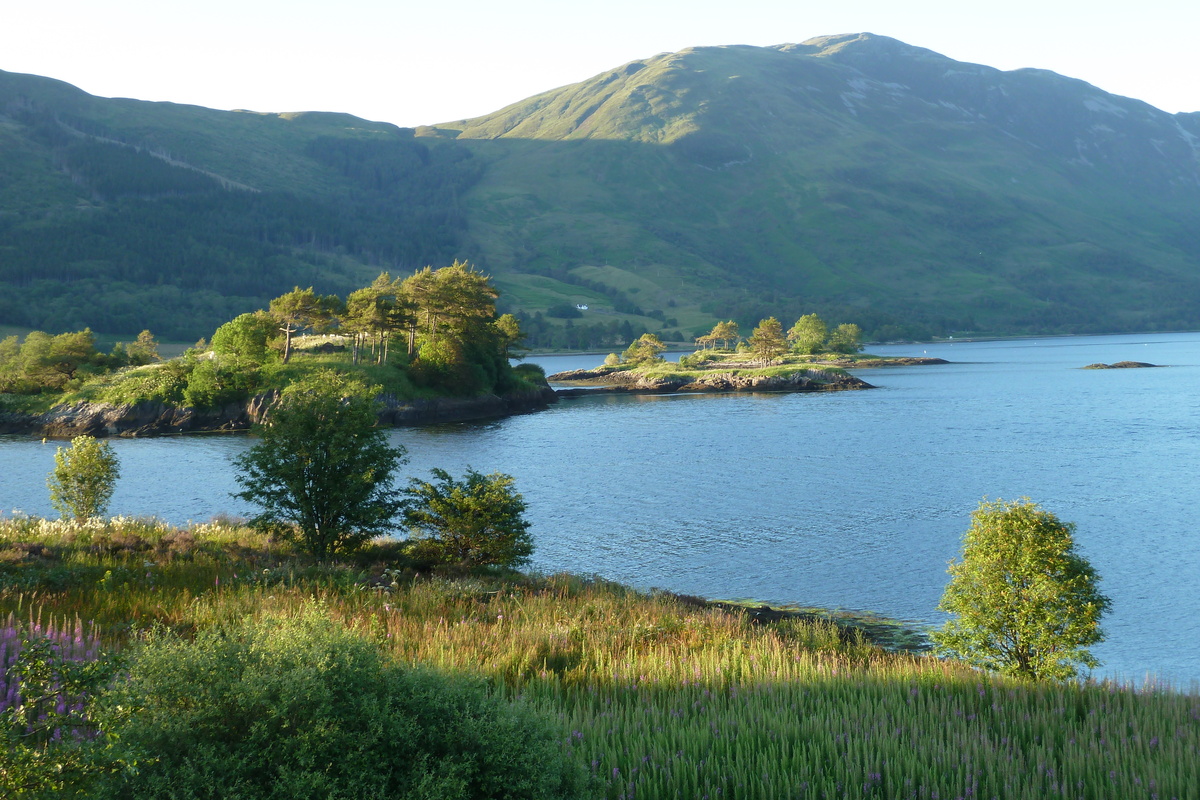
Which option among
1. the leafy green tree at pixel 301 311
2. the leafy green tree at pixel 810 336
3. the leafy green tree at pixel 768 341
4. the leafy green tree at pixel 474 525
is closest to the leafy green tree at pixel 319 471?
the leafy green tree at pixel 474 525

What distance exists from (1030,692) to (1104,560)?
24.9 m

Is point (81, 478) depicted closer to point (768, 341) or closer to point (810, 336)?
point (768, 341)

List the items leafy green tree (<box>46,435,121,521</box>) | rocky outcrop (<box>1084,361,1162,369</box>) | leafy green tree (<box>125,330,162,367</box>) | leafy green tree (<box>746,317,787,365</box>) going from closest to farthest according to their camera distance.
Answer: leafy green tree (<box>46,435,121,521</box>) → leafy green tree (<box>125,330,162,367</box>) → leafy green tree (<box>746,317,787,365</box>) → rocky outcrop (<box>1084,361,1162,369</box>)

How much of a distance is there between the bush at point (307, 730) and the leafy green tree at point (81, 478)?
2861cm

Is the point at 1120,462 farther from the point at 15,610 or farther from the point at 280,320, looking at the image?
the point at 280,320

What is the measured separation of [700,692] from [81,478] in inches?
1091

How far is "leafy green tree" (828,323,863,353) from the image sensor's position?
178 m

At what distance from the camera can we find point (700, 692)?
874 cm

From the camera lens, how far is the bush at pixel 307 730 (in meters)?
4.15

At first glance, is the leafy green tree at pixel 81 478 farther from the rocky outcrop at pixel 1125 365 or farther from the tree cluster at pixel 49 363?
the rocky outcrop at pixel 1125 365

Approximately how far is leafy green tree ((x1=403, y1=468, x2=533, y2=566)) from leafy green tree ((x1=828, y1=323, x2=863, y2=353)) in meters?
162

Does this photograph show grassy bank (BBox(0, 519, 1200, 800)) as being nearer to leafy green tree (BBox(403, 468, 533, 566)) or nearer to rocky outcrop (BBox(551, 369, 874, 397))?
leafy green tree (BBox(403, 468, 533, 566))

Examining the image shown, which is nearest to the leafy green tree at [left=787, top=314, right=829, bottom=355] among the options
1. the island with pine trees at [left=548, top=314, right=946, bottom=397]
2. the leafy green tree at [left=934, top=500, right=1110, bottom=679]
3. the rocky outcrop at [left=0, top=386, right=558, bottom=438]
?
the island with pine trees at [left=548, top=314, right=946, bottom=397]

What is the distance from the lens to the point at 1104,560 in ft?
99.8
